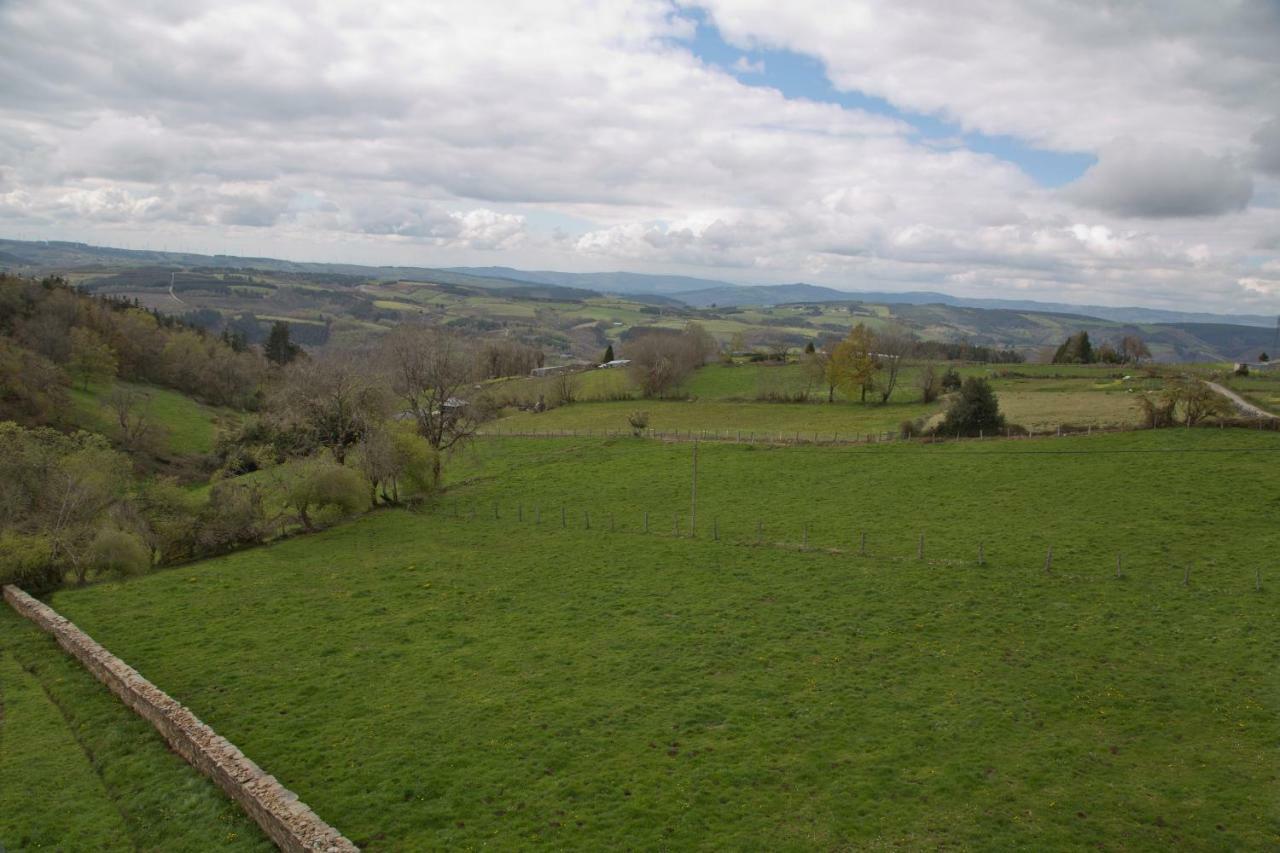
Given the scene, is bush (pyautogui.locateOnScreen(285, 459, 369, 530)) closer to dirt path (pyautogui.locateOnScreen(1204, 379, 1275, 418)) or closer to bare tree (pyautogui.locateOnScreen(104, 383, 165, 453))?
bare tree (pyautogui.locateOnScreen(104, 383, 165, 453))

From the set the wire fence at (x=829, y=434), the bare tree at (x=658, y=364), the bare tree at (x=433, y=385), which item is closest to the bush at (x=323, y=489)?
the bare tree at (x=433, y=385)

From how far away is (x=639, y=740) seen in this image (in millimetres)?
20172

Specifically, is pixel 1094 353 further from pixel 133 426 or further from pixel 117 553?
pixel 133 426

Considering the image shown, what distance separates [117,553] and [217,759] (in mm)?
21528

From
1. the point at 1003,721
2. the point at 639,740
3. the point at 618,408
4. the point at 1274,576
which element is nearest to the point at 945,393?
the point at 618,408

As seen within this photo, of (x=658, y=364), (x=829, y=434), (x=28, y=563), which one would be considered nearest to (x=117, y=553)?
(x=28, y=563)

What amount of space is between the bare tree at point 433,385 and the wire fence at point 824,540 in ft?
23.6

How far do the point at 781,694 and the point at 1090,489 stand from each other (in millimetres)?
28211

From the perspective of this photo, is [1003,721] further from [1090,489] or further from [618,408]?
[618,408]

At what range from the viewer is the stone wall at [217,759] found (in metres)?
16.2

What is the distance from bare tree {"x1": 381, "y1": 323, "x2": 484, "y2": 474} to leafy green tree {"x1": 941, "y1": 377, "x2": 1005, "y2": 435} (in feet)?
118

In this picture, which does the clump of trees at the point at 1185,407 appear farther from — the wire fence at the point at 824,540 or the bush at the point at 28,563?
the bush at the point at 28,563

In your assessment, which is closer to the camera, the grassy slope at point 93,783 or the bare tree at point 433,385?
the grassy slope at point 93,783

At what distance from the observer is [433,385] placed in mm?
53250
